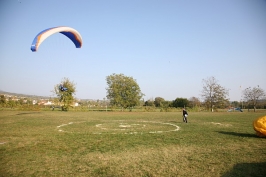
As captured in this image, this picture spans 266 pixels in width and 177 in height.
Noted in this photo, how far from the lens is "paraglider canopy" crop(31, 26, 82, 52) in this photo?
13314 millimetres

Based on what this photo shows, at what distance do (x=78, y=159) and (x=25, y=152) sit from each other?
285 centimetres

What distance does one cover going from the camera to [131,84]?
189 feet

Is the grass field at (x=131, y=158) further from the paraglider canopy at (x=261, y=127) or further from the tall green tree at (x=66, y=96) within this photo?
the tall green tree at (x=66, y=96)

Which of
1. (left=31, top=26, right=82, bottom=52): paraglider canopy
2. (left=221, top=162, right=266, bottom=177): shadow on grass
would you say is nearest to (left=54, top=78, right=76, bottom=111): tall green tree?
(left=31, top=26, right=82, bottom=52): paraglider canopy

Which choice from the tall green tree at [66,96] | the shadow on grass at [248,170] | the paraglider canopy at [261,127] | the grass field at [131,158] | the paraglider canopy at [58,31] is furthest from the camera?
the tall green tree at [66,96]

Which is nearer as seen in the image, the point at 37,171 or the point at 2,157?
the point at 37,171

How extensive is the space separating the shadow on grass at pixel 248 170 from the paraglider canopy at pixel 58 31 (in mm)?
13983

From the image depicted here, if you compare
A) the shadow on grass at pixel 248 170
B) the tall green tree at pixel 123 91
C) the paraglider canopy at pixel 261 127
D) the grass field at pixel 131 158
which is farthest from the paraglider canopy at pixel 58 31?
the tall green tree at pixel 123 91

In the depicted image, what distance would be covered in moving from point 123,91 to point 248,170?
5164 centimetres

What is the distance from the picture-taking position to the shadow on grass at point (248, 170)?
5.74 m

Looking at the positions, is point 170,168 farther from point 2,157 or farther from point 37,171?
point 2,157

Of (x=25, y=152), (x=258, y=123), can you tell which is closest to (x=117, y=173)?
(x=25, y=152)

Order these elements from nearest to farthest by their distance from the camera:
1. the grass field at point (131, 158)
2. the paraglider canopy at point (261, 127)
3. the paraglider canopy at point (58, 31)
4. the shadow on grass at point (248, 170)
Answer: the shadow on grass at point (248, 170) < the grass field at point (131, 158) < the paraglider canopy at point (261, 127) < the paraglider canopy at point (58, 31)

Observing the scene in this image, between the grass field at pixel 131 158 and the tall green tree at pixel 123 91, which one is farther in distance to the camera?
the tall green tree at pixel 123 91
